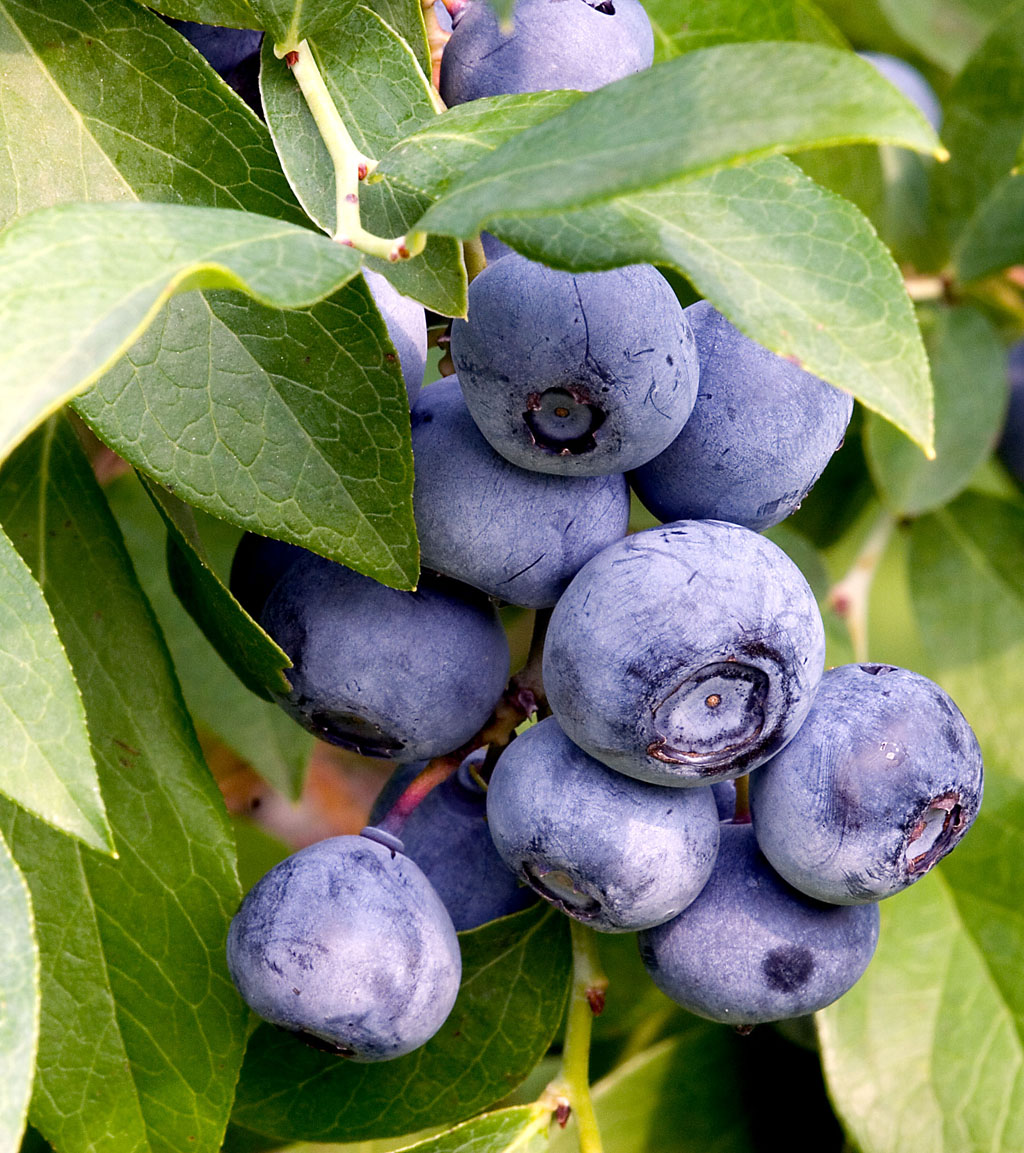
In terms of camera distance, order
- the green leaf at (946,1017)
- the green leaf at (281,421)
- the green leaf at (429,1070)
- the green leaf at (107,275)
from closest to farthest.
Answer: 1. the green leaf at (107,275)
2. the green leaf at (281,421)
3. the green leaf at (429,1070)
4. the green leaf at (946,1017)

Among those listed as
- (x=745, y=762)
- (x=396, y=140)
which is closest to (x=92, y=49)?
(x=396, y=140)

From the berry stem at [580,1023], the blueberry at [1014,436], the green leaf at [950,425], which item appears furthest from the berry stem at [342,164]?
the blueberry at [1014,436]

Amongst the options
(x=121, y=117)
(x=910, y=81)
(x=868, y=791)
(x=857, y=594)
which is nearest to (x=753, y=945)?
(x=868, y=791)

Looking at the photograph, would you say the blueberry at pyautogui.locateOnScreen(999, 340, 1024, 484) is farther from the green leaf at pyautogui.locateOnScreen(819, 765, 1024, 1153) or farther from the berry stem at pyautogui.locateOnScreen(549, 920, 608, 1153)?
the berry stem at pyautogui.locateOnScreen(549, 920, 608, 1153)

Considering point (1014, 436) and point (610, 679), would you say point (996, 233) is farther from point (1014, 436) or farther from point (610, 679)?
point (610, 679)

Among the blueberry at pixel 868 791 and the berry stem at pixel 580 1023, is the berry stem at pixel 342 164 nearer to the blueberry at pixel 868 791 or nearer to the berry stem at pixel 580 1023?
the blueberry at pixel 868 791

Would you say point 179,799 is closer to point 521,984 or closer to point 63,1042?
point 63,1042

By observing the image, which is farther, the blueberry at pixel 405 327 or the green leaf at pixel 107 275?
the blueberry at pixel 405 327

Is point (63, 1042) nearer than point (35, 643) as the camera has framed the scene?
No
